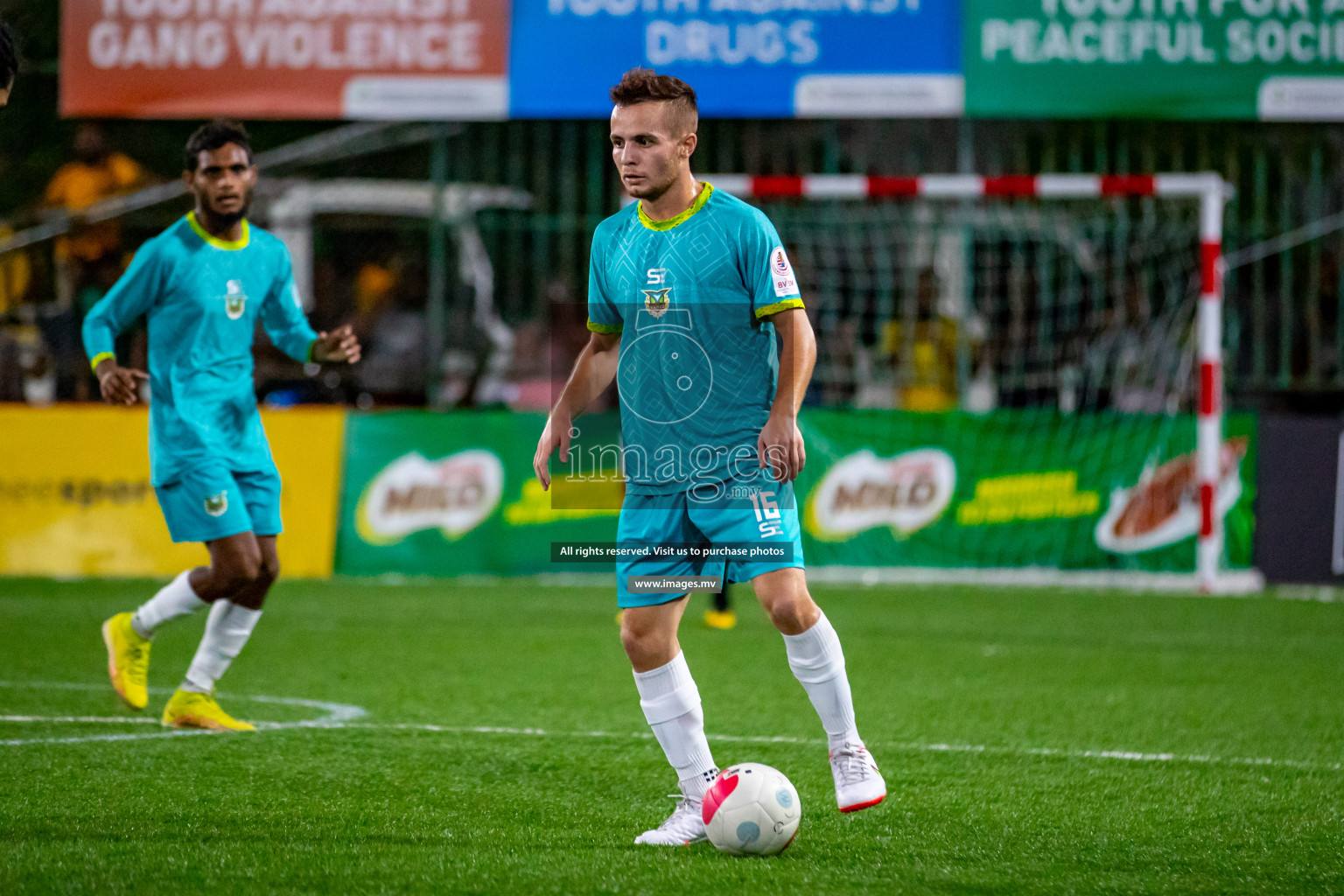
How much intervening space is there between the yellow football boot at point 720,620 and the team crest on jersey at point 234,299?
155 inches

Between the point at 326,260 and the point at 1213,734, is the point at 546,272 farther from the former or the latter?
the point at 1213,734

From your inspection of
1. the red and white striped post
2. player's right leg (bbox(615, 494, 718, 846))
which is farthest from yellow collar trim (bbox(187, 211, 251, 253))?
the red and white striped post

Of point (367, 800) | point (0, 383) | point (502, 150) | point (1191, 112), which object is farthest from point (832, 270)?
point (367, 800)

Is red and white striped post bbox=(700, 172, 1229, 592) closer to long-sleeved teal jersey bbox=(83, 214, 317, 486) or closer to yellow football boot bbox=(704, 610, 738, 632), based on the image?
yellow football boot bbox=(704, 610, 738, 632)

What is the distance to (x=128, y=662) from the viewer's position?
597 centimetres

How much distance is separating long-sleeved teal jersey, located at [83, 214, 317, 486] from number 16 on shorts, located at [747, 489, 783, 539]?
2.42 m

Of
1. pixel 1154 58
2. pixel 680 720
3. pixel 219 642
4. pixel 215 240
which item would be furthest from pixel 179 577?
pixel 1154 58

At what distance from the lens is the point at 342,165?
45.8 feet

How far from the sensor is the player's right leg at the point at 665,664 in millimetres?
4105

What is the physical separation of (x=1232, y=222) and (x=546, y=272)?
5.09 meters

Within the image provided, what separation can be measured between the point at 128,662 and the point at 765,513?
2963 millimetres

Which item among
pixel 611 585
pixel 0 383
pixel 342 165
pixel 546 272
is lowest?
pixel 611 585

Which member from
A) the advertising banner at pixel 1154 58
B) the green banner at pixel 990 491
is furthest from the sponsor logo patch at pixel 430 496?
the advertising banner at pixel 1154 58

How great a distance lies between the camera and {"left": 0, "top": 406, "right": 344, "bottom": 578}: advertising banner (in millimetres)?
11008
